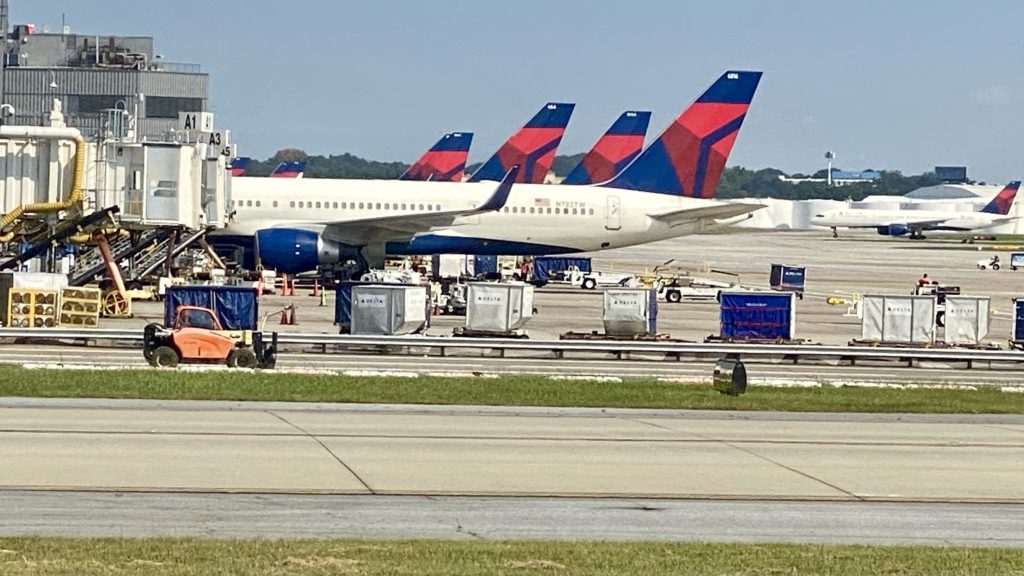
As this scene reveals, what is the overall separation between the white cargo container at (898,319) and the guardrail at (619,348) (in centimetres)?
308

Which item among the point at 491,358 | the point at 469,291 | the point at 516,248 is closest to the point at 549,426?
the point at 491,358

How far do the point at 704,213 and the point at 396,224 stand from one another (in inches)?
522

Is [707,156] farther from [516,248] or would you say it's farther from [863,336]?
[863,336]

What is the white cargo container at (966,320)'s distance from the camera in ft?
162

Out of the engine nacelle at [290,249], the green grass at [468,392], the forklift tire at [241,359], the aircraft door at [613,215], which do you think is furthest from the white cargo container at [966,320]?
the engine nacelle at [290,249]

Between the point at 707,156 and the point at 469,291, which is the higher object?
the point at 707,156

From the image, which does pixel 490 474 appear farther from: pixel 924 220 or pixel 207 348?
pixel 924 220

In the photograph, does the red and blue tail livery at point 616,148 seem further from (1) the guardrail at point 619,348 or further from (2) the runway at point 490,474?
(2) the runway at point 490,474

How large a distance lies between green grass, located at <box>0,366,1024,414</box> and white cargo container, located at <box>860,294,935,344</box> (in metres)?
13.6

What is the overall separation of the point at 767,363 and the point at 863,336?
22.1ft

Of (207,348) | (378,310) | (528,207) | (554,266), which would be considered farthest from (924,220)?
(207,348)

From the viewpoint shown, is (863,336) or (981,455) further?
(863,336)

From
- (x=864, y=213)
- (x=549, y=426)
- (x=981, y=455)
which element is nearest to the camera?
(x=981, y=455)

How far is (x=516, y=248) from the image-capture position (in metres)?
70.3
